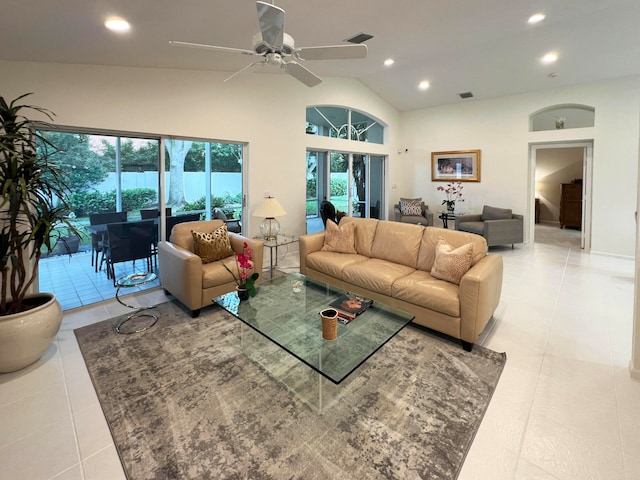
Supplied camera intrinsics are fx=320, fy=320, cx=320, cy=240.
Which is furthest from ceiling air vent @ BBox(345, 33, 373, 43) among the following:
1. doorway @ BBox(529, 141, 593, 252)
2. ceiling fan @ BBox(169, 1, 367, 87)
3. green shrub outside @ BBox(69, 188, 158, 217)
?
doorway @ BBox(529, 141, 593, 252)

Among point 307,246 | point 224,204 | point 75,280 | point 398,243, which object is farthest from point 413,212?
point 75,280

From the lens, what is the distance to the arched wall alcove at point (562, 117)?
6.09 meters

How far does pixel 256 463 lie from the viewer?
5.44 ft

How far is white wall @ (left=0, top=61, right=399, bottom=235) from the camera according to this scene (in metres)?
3.31

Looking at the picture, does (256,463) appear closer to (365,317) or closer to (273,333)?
(273,333)

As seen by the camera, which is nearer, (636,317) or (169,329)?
(636,317)

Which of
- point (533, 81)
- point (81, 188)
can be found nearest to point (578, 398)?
point (81, 188)

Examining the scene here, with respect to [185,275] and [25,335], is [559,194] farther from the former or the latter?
[25,335]

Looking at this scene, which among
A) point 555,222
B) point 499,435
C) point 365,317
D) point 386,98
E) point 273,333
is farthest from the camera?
point 555,222

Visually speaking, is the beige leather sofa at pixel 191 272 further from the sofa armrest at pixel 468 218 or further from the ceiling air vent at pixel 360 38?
the sofa armrest at pixel 468 218

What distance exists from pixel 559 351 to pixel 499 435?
1.34 meters

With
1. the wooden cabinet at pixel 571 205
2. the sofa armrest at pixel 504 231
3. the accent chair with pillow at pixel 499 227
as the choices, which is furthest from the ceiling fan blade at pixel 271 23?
the wooden cabinet at pixel 571 205

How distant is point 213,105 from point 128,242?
7.40ft

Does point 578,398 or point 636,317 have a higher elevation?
point 636,317
